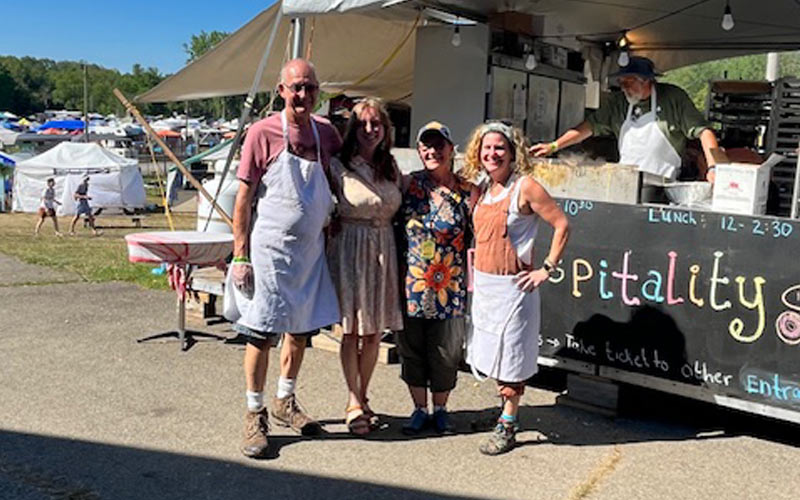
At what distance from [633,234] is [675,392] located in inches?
36.3

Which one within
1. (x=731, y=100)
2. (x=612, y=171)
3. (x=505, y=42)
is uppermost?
(x=505, y=42)

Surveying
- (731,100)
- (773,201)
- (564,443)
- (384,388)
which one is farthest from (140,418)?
(731,100)

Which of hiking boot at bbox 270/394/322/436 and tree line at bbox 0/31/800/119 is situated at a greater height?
Result: tree line at bbox 0/31/800/119

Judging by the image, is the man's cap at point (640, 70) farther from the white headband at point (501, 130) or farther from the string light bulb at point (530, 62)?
the string light bulb at point (530, 62)

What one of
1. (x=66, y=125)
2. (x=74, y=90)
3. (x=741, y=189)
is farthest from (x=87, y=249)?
(x=74, y=90)

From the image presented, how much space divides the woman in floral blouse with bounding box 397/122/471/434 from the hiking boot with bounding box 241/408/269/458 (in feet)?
2.77

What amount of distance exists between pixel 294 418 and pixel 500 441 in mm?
1091

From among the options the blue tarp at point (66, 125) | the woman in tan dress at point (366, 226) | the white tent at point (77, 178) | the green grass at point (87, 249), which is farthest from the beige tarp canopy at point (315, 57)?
the blue tarp at point (66, 125)

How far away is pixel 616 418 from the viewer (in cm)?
477

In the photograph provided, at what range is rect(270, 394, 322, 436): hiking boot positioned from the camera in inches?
169

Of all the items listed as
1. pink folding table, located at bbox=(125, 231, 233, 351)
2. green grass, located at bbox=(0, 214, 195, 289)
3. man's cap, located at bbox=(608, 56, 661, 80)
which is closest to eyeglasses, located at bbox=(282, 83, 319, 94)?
pink folding table, located at bbox=(125, 231, 233, 351)

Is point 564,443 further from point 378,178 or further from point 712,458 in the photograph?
point 378,178

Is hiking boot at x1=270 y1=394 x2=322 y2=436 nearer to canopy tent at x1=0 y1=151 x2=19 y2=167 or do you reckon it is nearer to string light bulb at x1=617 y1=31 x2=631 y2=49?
string light bulb at x1=617 y1=31 x2=631 y2=49

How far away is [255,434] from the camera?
4.05 metres
